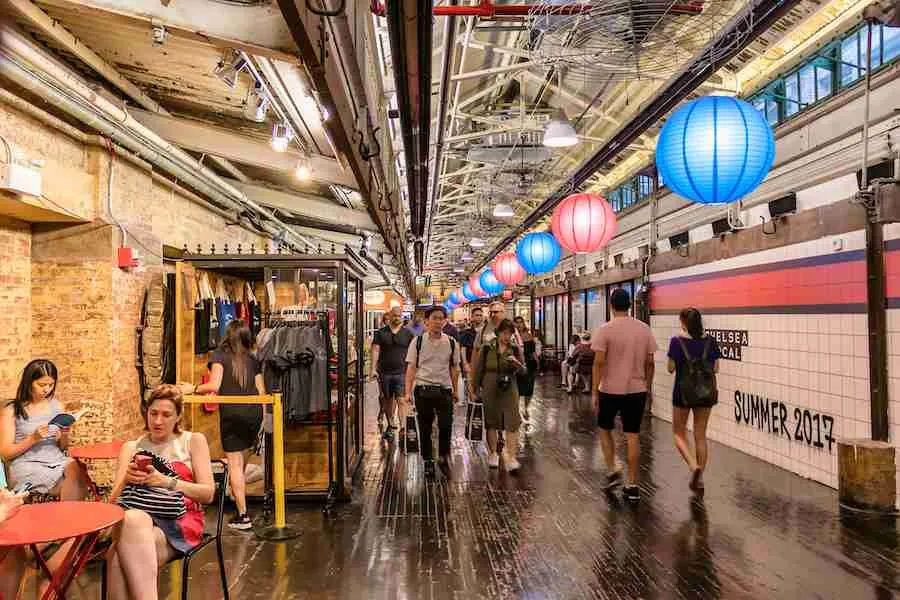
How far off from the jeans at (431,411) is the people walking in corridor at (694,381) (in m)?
2.08

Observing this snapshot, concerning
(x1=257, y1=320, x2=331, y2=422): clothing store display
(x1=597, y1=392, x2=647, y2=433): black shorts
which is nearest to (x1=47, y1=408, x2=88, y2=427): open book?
(x1=257, y1=320, x2=331, y2=422): clothing store display

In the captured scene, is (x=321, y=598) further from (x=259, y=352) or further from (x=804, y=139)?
(x=804, y=139)

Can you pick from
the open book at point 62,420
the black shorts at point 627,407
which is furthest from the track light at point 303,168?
the black shorts at point 627,407

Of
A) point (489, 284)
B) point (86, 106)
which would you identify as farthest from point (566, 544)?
point (489, 284)

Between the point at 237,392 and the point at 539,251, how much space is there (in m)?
5.50

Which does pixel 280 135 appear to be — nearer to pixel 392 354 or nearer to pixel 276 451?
pixel 276 451

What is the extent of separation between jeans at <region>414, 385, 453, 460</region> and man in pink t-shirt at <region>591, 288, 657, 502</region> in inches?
60.4

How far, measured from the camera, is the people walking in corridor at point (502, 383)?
19.5 ft

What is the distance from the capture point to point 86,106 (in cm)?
425

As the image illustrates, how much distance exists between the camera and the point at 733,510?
4832 millimetres

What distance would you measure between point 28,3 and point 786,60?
20.4ft

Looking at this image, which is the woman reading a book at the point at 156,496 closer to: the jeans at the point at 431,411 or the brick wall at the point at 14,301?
the brick wall at the point at 14,301

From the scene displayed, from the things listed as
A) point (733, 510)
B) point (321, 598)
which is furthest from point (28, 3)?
point (733, 510)

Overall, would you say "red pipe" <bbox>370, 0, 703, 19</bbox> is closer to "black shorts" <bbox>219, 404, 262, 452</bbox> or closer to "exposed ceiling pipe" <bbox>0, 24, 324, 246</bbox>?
"exposed ceiling pipe" <bbox>0, 24, 324, 246</bbox>
